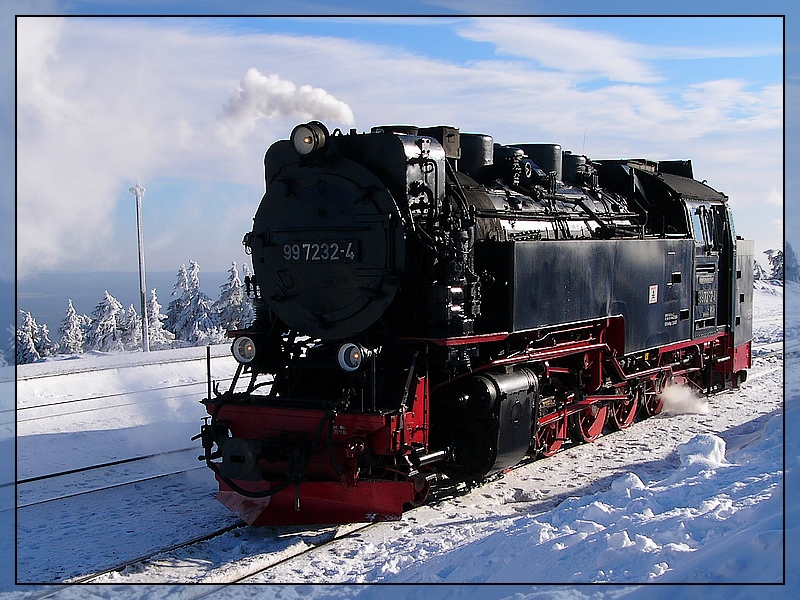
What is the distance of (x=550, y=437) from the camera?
9484 millimetres

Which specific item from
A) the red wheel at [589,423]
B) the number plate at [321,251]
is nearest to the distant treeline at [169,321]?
the red wheel at [589,423]

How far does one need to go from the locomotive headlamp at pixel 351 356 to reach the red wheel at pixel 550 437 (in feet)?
8.72

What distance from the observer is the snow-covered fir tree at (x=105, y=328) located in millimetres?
29609

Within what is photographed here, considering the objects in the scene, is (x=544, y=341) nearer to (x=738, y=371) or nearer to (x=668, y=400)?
(x=668, y=400)

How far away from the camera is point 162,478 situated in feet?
30.3

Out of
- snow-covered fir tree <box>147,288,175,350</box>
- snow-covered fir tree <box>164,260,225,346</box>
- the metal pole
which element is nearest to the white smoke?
the metal pole

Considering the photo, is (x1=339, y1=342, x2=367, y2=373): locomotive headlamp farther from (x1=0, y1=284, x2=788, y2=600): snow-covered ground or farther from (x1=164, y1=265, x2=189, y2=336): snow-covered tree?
(x1=164, y1=265, x2=189, y2=336): snow-covered tree

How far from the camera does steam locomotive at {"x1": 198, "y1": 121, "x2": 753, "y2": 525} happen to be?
7.38 m

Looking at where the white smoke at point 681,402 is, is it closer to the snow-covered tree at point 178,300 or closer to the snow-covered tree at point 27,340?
the snow-covered tree at point 27,340

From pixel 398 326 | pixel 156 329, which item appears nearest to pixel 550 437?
pixel 398 326

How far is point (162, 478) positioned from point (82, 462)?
148 cm

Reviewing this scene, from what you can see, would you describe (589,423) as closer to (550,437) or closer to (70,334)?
(550,437)

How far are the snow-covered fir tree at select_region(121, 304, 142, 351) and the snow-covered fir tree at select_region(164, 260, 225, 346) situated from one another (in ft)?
5.14

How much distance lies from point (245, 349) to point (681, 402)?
7328 mm
